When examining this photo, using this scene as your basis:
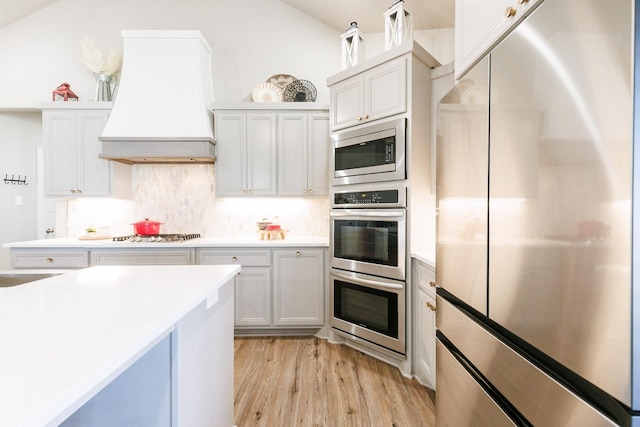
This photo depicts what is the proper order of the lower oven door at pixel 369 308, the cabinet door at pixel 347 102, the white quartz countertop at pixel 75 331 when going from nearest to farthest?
the white quartz countertop at pixel 75 331, the lower oven door at pixel 369 308, the cabinet door at pixel 347 102

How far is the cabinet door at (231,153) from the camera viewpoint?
10.9 feet

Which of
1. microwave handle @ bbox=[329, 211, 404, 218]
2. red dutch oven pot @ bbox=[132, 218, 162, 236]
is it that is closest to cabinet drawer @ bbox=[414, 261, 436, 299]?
microwave handle @ bbox=[329, 211, 404, 218]

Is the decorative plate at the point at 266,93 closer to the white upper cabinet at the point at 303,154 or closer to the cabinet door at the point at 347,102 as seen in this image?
the white upper cabinet at the point at 303,154

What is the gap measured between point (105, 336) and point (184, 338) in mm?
422

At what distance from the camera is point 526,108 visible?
2.65 feet

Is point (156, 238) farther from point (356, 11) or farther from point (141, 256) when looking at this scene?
point (356, 11)

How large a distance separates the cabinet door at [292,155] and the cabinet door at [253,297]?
86 cm

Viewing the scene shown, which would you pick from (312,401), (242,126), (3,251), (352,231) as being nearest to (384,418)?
(312,401)

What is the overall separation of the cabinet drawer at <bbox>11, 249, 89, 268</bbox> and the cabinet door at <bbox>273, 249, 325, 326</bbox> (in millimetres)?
1873

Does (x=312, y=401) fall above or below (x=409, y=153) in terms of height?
below

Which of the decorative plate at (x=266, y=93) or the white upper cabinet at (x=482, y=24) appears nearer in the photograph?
the white upper cabinet at (x=482, y=24)

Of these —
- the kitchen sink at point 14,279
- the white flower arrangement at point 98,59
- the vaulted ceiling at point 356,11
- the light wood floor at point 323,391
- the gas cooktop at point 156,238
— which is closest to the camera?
the kitchen sink at point 14,279

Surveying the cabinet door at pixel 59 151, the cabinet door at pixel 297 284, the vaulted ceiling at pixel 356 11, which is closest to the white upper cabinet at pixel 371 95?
the vaulted ceiling at pixel 356 11

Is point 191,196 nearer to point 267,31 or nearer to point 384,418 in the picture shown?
point 267,31
